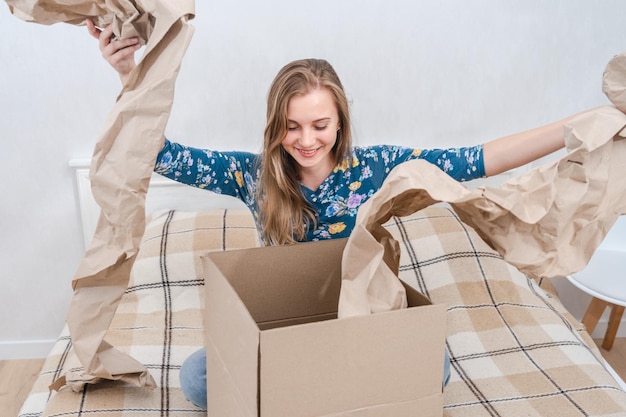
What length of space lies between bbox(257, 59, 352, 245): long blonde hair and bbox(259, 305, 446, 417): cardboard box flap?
20.2 inches

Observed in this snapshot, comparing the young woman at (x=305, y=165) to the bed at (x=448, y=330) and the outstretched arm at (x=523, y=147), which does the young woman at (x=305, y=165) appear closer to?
the outstretched arm at (x=523, y=147)

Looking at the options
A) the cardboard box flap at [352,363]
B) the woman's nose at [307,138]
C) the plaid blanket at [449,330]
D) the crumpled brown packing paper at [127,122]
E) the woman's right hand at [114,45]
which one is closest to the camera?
the cardboard box flap at [352,363]

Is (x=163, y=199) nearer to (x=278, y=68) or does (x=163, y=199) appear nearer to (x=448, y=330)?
(x=278, y=68)

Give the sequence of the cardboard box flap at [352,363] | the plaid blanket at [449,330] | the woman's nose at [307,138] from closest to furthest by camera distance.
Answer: the cardboard box flap at [352,363] → the woman's nose at [307,138] → the plaid blanket at [449,330]

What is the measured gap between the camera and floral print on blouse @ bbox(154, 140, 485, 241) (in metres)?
1.29

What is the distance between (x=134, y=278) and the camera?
1815 millimetres

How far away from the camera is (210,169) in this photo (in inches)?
53.2

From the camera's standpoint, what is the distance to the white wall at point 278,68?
1965 millimetres

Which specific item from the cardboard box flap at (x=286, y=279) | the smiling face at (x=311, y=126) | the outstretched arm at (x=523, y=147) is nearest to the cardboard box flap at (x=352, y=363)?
the cardboard box flap at (x=286, y=279)

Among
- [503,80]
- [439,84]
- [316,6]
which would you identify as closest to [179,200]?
[316,6]

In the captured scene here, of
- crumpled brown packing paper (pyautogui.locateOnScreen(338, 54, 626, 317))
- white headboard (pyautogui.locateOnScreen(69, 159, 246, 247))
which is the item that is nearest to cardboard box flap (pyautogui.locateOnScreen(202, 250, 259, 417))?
crumpled brown packing paper (pyautogui.locateOnScreen(338, 54, 626, 317))

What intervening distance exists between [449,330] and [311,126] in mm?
670

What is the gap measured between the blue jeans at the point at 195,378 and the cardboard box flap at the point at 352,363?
0.50 meters

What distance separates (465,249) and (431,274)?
0.41 ft
